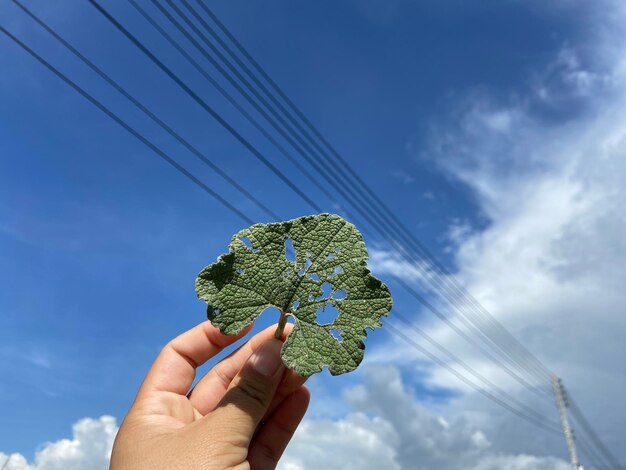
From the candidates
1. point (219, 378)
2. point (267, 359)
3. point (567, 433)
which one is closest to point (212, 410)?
point (219, 378)

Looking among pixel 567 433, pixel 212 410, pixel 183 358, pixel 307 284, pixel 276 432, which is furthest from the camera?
pixel 567 433

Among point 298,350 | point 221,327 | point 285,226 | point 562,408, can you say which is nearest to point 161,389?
point 221,327

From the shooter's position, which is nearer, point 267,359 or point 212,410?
point 267,359

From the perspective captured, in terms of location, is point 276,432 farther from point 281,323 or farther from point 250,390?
point 281,323

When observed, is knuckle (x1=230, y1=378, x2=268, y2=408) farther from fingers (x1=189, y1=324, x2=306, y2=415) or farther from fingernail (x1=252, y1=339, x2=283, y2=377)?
fingers (x1=189, y1=324, x2=306, y2=415)

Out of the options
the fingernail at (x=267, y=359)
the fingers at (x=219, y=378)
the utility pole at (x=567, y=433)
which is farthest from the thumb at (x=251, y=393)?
the utility pole at (x=567, y=433)

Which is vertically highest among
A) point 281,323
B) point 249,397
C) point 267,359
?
point 281,323

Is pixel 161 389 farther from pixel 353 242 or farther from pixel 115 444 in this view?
pixel 353 242

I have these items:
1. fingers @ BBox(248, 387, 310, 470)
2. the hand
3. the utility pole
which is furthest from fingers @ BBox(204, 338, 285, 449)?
the utility pole
